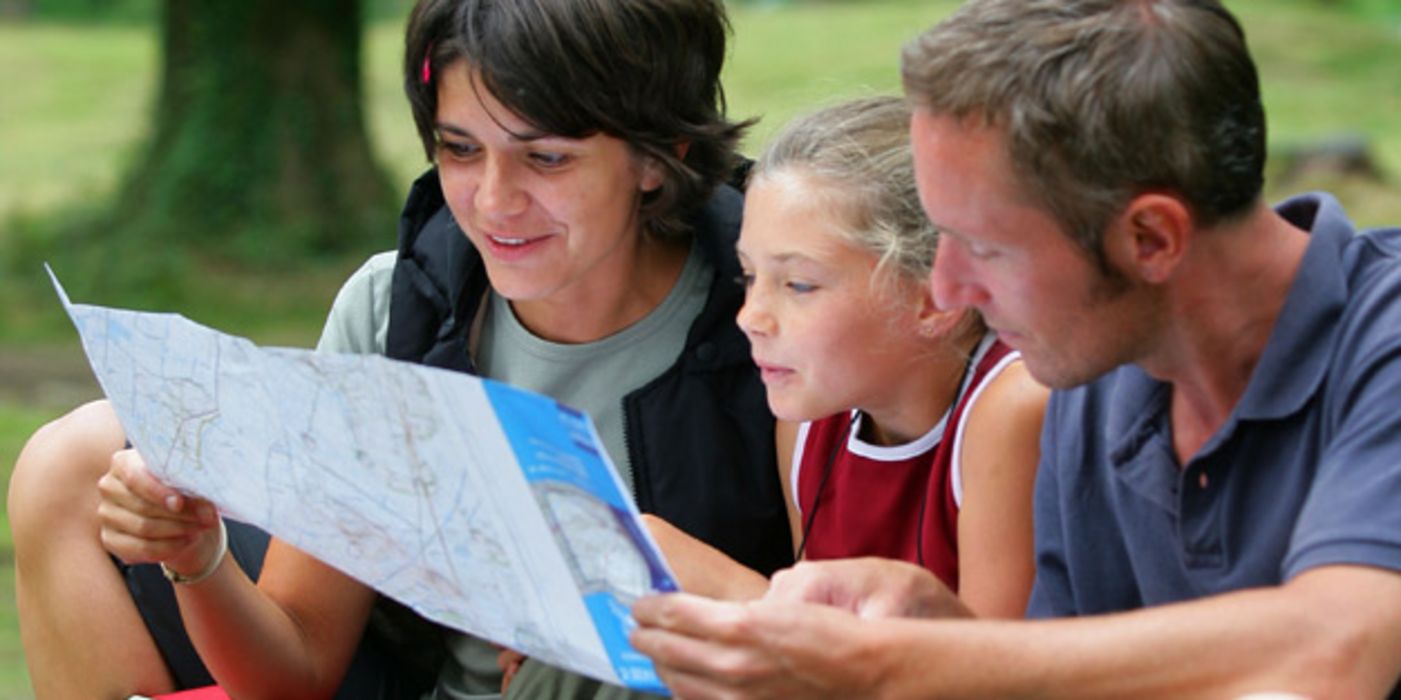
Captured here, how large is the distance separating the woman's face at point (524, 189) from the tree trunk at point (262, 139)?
5.98 metres

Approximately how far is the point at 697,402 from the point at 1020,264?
796 millimetres

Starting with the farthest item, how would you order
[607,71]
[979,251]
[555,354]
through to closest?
[555,354], [607,71], [979,251]

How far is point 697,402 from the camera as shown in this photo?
257 cm

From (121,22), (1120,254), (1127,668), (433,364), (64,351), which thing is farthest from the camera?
(121,22)

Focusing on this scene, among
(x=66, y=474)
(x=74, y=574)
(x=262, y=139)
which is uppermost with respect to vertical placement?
(x=66, y=474)

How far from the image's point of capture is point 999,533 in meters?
2.23

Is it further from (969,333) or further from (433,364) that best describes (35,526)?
(969,333)

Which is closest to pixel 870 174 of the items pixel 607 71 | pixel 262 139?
pixel 607 71

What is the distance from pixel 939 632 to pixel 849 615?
3.3 inches

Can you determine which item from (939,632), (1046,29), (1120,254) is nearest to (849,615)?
(939,632)

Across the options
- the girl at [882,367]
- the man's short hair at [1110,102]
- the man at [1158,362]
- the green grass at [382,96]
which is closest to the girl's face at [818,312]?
the girl at [882,367]

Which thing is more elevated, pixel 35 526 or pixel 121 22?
pixel 35 526

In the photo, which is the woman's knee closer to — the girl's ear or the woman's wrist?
the woman's wrist

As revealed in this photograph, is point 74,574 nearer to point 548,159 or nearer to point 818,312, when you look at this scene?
point 548,159
